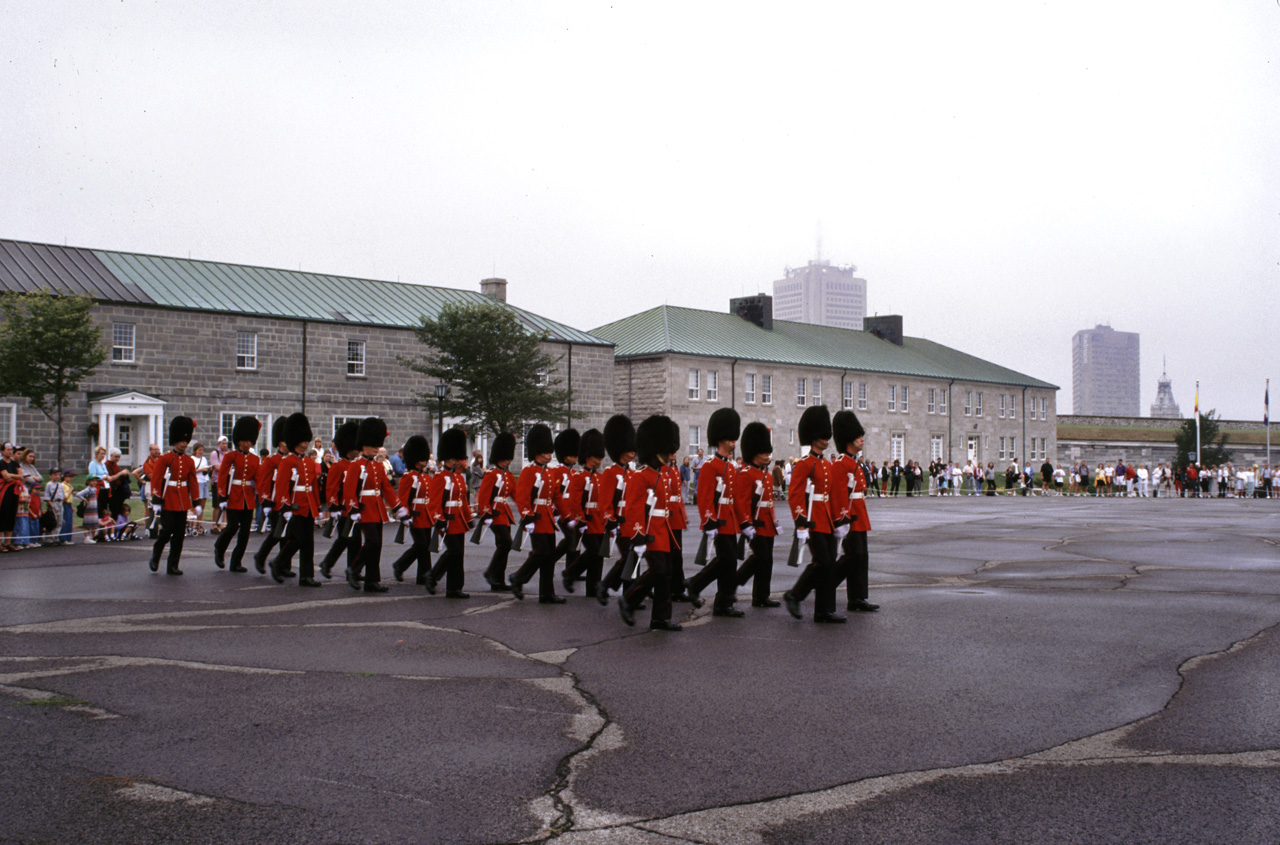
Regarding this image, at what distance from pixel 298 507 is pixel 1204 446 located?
75228 mm

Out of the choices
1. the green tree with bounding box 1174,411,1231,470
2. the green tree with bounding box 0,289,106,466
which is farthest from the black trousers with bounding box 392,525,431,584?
the green tree with bounding box 1174,411,1231,470

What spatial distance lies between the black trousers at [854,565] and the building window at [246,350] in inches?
1501

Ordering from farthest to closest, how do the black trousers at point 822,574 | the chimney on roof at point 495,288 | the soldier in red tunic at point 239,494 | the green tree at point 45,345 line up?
the chimney on roof at point 495,288
the green tree at point 45,345
the soldier in red tunic at point 239,494
the black trousers at point 822,574

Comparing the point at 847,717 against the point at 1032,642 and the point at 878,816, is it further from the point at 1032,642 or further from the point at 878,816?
the point at 1032,642

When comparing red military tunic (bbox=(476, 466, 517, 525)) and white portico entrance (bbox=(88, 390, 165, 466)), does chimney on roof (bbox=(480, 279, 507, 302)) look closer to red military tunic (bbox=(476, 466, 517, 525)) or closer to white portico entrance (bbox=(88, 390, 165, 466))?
white portico entrance (bbox=(88, 390, 165, 466))

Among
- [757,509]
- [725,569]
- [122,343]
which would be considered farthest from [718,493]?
[122,343]

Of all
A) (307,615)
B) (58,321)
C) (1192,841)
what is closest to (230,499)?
(307,615)

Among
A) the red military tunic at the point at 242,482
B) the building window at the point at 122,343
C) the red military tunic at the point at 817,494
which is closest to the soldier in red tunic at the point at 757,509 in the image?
the red military tunic at the point at 817,494

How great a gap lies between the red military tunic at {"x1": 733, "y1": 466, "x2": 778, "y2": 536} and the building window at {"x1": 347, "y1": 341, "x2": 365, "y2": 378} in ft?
128

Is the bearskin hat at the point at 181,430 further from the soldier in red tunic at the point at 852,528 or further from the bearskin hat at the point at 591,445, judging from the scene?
the soldier in red tunic at the point at 852,528

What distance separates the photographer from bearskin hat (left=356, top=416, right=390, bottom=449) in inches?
552

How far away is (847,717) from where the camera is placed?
22.8 ft

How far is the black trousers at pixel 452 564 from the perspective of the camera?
1280 cm

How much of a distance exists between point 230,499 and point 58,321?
25.2m
